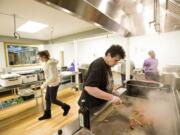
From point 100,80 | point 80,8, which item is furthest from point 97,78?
point 80,8

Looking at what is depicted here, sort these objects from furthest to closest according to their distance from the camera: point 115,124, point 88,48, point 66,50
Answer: point 66,50 → point 88,48 → point 115,124

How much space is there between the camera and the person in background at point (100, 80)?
1.29 meters

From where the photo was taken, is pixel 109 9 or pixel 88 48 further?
pixel 88 48

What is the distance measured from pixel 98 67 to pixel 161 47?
3.47 metres

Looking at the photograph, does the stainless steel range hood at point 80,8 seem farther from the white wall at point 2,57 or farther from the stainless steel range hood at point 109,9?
the white wall at point 2,57

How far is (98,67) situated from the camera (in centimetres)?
135

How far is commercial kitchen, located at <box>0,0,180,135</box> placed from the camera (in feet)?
3.64

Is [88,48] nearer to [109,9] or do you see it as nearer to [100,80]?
[109,9]

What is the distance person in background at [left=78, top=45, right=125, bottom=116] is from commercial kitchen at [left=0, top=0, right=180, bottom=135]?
0.04ft

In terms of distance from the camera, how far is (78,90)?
5.18 m

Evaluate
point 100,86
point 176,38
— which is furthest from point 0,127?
point 176,38

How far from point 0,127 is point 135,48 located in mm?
4329

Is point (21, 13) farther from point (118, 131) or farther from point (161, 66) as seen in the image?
point (161, 66)

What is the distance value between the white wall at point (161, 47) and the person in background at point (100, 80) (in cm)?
286
